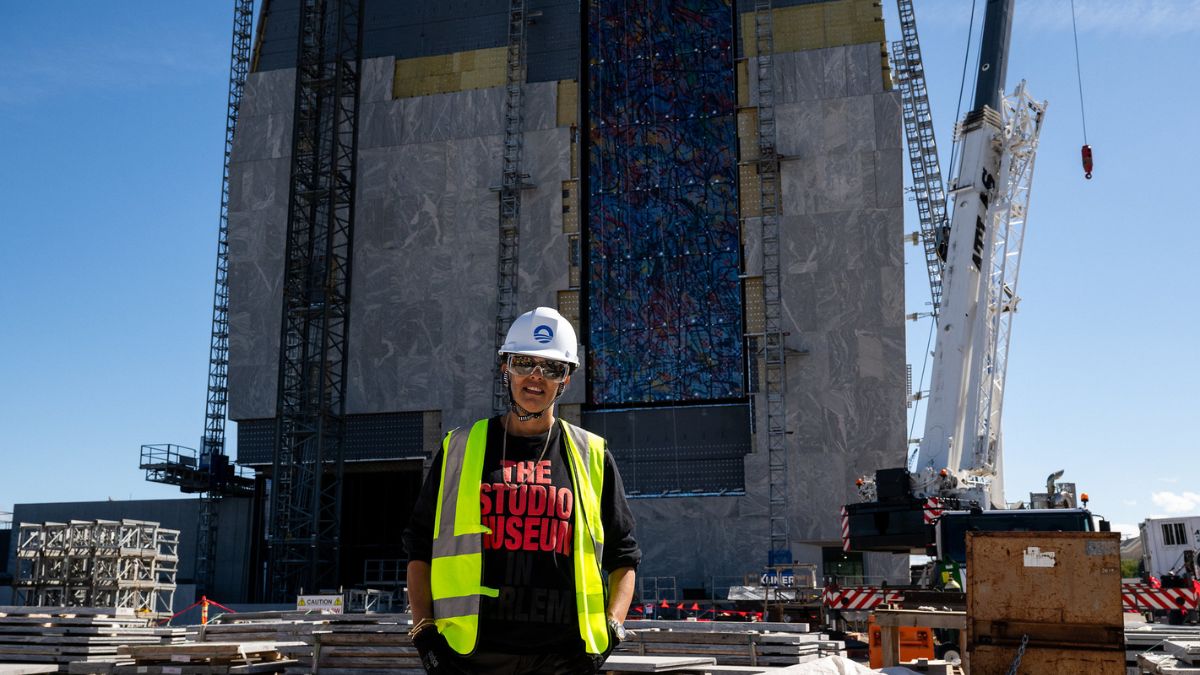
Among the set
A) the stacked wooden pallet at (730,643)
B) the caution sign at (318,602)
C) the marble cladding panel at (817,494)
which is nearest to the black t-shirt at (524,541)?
the stacked wooden pallet at (730,643)

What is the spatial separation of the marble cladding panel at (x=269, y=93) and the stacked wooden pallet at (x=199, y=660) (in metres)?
29.6

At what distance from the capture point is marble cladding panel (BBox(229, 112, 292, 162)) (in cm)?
3744

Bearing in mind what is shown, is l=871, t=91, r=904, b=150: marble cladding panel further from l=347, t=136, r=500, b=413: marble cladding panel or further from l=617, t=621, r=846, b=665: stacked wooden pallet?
l=617, t=621, r=846, b=665: stacked wooden pallet

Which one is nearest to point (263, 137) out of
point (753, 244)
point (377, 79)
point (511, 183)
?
point (377, 79)

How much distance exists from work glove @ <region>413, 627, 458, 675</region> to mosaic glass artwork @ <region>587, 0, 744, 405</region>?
29.5 metres

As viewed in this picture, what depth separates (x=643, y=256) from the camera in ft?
112

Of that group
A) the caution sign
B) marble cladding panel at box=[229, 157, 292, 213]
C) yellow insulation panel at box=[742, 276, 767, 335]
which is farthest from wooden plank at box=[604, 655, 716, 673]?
marble cladding panel at box=[229, 157, 292, 213]

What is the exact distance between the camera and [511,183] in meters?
35.0

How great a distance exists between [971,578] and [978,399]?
47.8 ft

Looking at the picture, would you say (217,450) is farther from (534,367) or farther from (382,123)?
(534,367)

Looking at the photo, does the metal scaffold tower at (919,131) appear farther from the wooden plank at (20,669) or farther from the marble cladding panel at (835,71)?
the wooden plank at (20,669)

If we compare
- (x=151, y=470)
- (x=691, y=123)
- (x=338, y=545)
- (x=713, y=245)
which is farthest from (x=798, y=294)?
(x=151, y=470)

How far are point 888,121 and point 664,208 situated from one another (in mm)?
6752

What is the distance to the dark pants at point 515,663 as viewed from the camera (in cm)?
347
